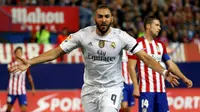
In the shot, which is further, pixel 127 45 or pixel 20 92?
pixel 20 92

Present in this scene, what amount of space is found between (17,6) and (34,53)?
342 cm

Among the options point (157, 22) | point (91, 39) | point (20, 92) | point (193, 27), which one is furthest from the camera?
point (193, 27)

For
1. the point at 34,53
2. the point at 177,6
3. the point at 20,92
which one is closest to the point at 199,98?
the point at 20,92

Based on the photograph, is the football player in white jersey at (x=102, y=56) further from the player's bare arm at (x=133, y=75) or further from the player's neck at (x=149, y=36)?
the player's neck at (x=149, y=36)

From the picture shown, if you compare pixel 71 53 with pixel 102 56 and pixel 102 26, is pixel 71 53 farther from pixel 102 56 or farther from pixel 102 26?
pixel 102 26

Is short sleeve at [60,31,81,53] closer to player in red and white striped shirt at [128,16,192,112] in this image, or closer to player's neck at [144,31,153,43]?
player in red and white striped shirt at [128,16,192,112]

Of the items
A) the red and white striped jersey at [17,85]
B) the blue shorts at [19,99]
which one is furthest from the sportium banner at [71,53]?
the blue shorts at [19,99]

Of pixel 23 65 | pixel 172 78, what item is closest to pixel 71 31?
pixel 172 78

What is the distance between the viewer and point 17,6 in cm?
2430

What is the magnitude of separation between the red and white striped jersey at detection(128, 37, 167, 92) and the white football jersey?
7.23 ft

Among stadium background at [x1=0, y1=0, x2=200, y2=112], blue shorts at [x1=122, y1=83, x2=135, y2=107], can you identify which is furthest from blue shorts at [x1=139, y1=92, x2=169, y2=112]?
stadium background at [x1=0, y1=0, x2=200, y2=112]

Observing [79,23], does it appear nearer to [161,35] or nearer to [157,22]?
[161,35]

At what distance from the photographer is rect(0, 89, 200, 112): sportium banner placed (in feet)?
56.6

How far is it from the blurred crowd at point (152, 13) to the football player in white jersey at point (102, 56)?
1459cm
